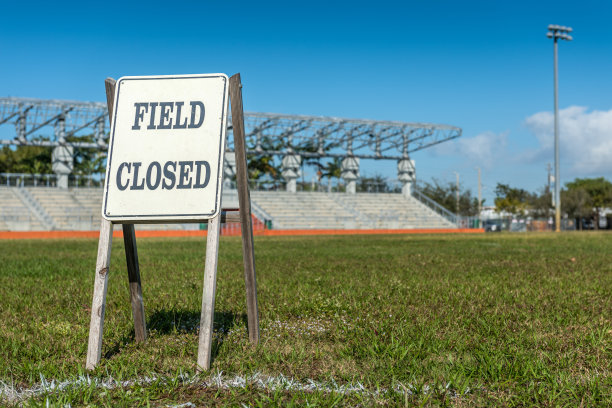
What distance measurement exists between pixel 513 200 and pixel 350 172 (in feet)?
124

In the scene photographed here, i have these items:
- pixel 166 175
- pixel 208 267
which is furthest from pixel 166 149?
pixel 208 267

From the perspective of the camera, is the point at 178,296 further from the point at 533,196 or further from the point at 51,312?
the point at 533,196

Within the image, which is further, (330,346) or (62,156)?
(62,156)

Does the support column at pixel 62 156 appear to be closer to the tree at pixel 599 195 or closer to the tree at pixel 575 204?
the tree at pixel 575 204

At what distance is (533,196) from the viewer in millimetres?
86000

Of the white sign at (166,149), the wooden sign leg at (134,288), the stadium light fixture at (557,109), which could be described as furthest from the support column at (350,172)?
the white sign at (166,149)

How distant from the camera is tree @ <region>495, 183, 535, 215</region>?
280 ft

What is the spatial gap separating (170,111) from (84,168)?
6465cm

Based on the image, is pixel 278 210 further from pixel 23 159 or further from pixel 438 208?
pixel 23 159

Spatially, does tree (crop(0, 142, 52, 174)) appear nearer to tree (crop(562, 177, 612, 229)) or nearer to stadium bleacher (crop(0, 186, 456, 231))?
stadium bleacher (crop(0, 186, 456, 231))

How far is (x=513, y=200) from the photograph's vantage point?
86250 millimetres

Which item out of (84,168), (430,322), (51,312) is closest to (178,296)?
(51,312)

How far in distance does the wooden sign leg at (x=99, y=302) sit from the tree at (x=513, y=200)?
85.9m

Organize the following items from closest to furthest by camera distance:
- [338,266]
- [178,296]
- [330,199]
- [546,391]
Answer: [546,391] → [178,296] → [338,266] → [330,199]
